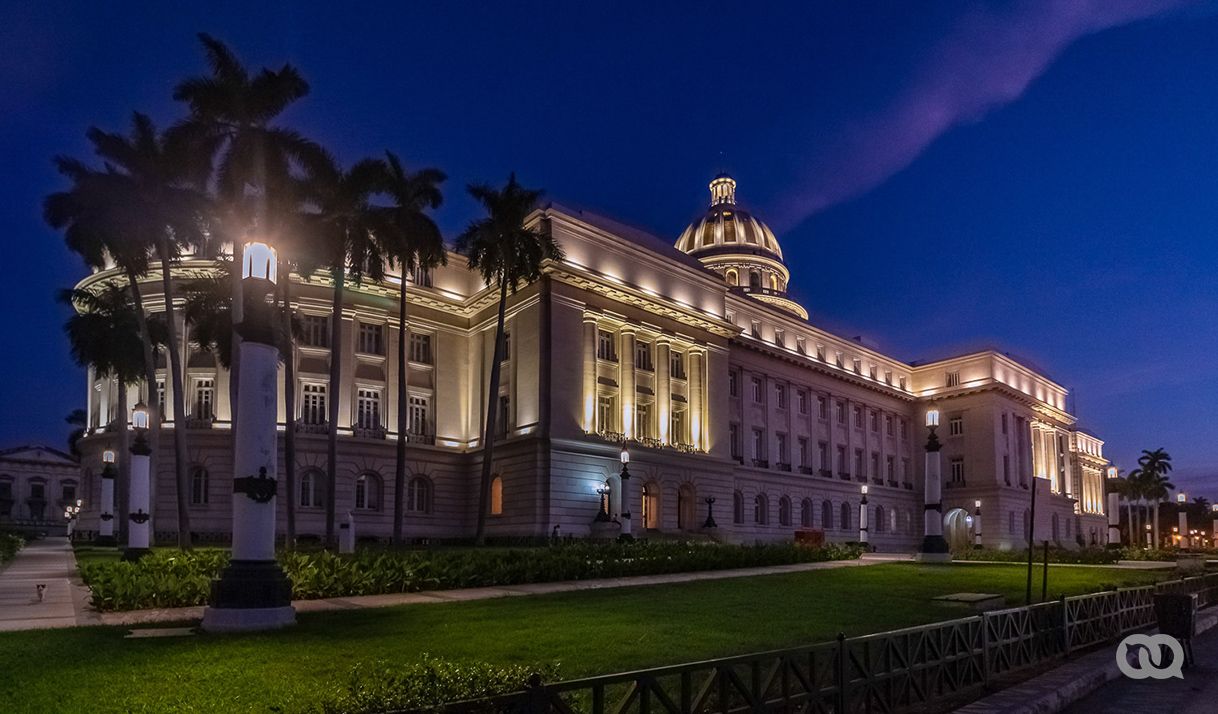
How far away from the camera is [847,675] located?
9.72m

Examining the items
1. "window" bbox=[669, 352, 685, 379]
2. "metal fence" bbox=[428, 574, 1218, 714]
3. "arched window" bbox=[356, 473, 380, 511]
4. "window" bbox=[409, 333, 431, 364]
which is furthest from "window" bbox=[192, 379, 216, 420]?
"metal fence" bbox=[428, 574, 1218, 714]

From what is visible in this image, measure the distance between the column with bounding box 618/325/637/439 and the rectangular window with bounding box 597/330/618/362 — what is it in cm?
41

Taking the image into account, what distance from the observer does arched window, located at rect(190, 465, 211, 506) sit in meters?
52.2

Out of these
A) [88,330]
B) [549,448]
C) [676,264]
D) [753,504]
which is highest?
[676,264]

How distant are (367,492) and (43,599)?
3338cm

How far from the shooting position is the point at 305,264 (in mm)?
43375

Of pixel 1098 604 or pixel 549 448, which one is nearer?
pixel 1098 604

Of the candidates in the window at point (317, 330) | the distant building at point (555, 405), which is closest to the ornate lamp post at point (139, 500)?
the distant building at point (555, 405)

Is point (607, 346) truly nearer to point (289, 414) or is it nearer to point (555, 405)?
point (555, 405)

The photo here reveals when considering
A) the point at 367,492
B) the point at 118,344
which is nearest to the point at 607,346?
the point at 367,492

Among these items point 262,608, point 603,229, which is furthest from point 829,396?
point 262,608

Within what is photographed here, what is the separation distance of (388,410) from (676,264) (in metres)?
21.5

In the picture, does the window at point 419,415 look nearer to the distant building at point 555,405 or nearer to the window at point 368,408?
the distant building at point 555,405

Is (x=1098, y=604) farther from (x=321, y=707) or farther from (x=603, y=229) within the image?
(x=603, y=229)
